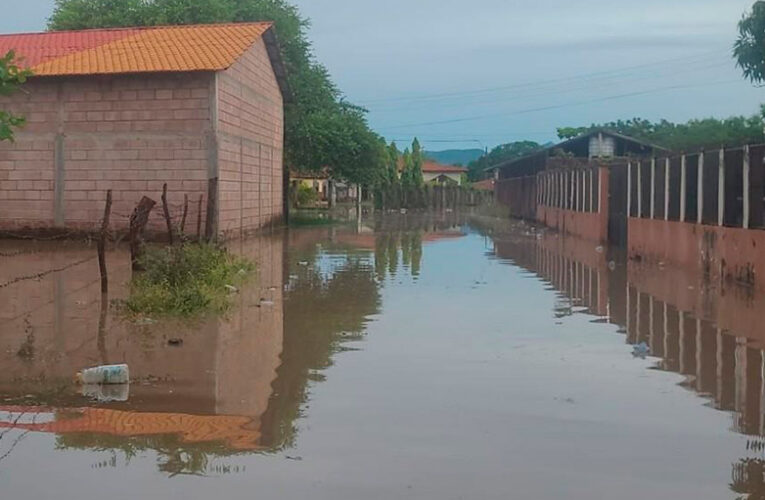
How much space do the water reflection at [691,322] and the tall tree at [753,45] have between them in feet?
68.3

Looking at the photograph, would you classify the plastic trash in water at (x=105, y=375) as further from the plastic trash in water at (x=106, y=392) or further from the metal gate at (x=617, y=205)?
the metal gate at (x=617, y=205)

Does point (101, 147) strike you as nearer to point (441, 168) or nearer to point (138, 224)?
point (138, 224)

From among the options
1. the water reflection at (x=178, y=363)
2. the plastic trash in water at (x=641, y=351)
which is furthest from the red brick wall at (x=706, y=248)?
the water reflection at (x=178, y=363)

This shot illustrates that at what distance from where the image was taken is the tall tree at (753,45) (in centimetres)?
3822

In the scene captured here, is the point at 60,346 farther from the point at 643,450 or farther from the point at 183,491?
the point at 643,450

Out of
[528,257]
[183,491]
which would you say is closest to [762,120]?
[528,257]

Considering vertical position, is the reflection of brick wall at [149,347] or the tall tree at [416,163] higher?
the tall tree at [416,163]

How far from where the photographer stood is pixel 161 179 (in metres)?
24.3

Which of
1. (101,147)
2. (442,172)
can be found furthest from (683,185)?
(442,172)

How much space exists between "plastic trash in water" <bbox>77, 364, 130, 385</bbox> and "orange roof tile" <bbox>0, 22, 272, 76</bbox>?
1670cm

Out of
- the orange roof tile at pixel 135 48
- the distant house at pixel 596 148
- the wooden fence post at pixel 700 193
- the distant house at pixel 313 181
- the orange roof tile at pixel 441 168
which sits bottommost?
the wooden fence post at pixel 700 193

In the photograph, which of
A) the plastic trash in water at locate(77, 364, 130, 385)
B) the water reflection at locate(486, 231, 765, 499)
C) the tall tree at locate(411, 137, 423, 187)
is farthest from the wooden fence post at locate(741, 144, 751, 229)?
the tall tree at locate(411, 137, 423, 187)

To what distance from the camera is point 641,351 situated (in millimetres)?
9766

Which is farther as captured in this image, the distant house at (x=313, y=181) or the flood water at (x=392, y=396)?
the distant house at (x=313, y=181)
